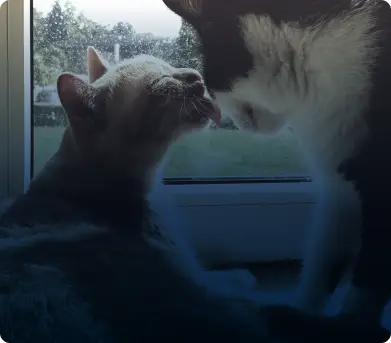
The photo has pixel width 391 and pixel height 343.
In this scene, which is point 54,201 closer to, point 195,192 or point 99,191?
point 99,191

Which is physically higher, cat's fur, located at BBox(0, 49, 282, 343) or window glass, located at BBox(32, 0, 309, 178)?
window glass, located at BBox(32, 0, 309, 178)

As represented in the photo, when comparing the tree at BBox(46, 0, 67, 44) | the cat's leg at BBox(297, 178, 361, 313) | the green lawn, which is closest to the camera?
the tree at BBox(46, 0, 67, 44)

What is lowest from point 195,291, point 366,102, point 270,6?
point 195,291

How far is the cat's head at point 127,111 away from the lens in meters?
2.57

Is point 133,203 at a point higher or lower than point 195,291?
higher

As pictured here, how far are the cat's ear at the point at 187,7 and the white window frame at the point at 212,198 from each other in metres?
0.52

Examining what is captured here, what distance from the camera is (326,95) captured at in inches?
106

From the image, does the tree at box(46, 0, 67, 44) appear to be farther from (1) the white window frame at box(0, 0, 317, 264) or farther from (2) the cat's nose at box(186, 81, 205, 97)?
(2) the cat's nose at box(186, 81, 205, 97)

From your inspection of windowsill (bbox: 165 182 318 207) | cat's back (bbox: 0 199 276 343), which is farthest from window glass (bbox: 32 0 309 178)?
cat's back (bbox: 0 199 276 343)

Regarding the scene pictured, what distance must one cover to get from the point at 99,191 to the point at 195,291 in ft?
1.74

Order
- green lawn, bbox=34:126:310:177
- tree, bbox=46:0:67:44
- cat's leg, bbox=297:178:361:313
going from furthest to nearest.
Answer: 1. cat's leg, bbox=297:178:361:313
2. green lawn, bbox=34:126:310:177
3. tree, bbox=46:0:67:44

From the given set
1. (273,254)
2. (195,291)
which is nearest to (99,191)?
(195,291)

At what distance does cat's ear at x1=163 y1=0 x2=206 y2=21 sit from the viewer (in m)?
2.56

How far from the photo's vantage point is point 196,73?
2.62 m
